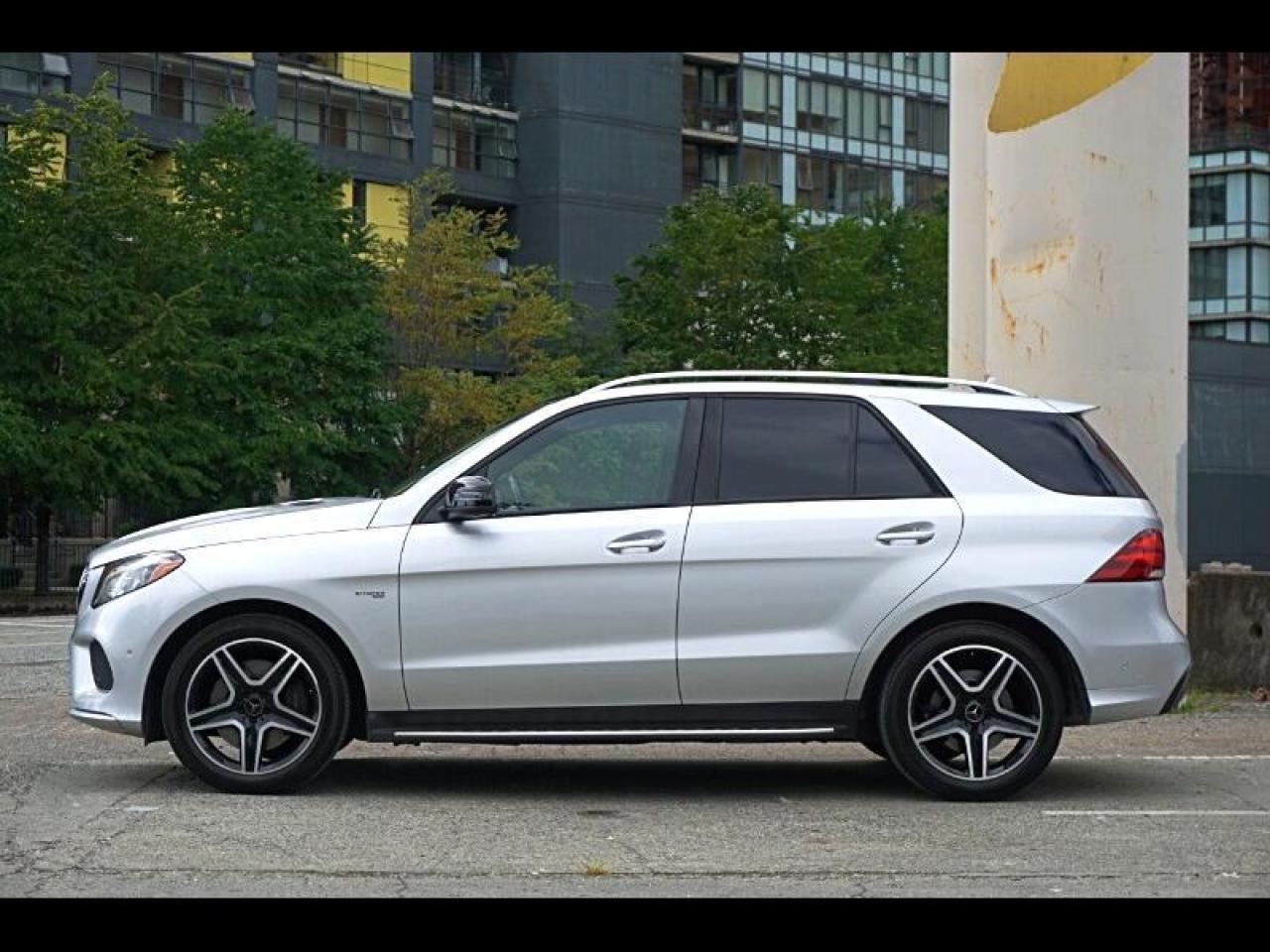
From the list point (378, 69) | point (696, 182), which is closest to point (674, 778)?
point (378, 69)

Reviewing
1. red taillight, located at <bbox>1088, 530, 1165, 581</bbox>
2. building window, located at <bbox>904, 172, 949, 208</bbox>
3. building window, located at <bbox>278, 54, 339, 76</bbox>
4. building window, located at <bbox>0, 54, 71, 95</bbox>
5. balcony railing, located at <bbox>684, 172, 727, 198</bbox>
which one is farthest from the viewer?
building window, located at <bbox>904, 172, 949, 208</bbox>

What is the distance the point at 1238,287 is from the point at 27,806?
10187 centimetres

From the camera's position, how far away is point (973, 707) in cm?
916

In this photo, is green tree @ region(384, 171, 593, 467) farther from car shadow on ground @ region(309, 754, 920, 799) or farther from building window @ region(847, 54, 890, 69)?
car shadow on ground @ region(309, 754, 920, 799)

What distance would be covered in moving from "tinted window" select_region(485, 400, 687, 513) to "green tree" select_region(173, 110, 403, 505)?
35.4 meters

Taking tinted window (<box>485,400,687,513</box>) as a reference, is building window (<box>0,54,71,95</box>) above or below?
above

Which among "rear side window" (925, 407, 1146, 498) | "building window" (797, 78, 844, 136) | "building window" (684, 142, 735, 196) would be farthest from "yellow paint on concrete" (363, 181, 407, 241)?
"rear side window" (925, 407, 1146, 498)

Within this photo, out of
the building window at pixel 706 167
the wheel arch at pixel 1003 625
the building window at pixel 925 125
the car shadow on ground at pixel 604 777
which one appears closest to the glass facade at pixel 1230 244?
the building window at pixel 925 125

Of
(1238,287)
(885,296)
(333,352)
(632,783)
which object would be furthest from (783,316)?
(1238,287)

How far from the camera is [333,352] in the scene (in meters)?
47.6

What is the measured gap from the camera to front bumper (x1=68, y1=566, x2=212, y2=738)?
30.0 ft

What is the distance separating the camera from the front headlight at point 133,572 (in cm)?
922

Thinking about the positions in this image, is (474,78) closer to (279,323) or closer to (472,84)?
(472,84)
